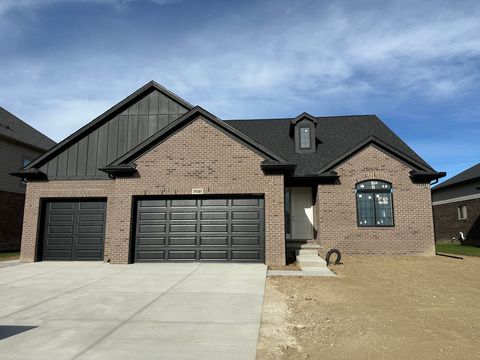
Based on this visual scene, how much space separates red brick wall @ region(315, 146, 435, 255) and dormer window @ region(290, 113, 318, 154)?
270cm

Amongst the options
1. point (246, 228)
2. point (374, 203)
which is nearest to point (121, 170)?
point (246, 228)

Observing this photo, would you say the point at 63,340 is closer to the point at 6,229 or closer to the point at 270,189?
Answer: the point at 270,189

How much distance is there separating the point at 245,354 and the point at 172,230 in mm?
8405

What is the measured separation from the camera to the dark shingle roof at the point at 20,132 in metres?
18.8

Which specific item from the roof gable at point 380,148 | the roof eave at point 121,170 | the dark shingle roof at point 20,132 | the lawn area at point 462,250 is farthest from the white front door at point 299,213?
the dark shingle roof at point 20,132

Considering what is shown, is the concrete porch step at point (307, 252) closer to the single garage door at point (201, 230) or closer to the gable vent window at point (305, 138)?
the single garage door at point (201, 230)

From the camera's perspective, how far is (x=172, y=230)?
12.1 meters

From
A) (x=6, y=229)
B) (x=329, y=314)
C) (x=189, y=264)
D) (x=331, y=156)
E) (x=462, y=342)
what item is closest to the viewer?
(x=462, y=342)

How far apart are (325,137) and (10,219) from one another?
17.7 meters

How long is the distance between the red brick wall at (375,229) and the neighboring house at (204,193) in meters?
0.04

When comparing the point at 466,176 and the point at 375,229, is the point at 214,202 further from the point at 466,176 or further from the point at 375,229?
the point at 466,176

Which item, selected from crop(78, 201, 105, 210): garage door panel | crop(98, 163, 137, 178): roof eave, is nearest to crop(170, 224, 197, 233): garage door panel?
crop(98, 163, 137, 178): roof eave

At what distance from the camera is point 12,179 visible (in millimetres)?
18656

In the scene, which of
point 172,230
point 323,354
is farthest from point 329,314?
point 172,230
